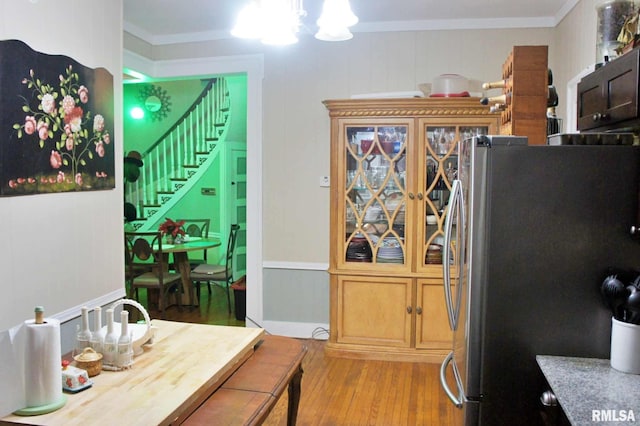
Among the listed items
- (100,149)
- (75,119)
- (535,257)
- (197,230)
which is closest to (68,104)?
(75,119)

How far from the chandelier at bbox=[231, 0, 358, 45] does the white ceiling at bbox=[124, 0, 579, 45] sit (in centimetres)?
129

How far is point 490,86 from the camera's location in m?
2.58

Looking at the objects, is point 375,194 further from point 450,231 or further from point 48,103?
point 48,103

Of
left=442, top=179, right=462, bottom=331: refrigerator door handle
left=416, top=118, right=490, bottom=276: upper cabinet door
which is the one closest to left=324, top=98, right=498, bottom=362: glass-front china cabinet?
left=416, top=118, right=490, bottom=276: upper cabinet door

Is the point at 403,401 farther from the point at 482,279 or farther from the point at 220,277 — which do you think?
the point at 220,277

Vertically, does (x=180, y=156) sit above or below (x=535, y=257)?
above

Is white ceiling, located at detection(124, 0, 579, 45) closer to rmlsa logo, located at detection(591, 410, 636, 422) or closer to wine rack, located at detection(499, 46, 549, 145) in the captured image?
wine rack, located at detection(499, 46, 549, 145)

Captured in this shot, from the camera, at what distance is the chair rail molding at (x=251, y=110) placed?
4.39m

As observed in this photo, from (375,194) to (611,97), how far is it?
2.16 metres

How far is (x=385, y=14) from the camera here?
3.95 m

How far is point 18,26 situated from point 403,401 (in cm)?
287

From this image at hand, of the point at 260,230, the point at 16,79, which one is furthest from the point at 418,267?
the point at 16,79

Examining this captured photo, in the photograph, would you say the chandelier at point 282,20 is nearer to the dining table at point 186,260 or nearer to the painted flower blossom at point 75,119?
the painted flower blossom at point 75,119

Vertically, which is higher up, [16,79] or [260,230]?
[16,79]
